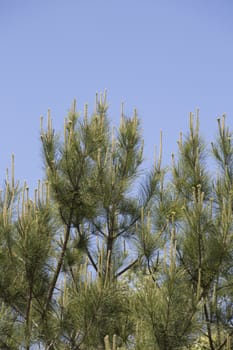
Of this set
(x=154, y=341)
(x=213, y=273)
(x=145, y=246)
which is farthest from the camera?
(x=145, y=246)

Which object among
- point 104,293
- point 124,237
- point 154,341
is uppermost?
point 124,237

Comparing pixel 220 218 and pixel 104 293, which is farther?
pixel 220 218

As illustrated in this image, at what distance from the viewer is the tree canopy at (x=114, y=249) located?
4.42 metres

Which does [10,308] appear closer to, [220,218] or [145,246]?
[145,246]

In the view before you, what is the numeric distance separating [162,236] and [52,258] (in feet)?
3.29

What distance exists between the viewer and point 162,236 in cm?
566

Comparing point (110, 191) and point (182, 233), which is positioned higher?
point (110, 191)

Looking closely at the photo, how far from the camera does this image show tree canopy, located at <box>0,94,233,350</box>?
4418 millimetres

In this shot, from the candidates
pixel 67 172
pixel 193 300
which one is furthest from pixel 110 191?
pixel 193 300

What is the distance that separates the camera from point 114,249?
19.3 feet

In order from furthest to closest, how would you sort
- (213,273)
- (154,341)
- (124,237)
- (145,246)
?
(124,237) → (145,246) → (213,273) → (154,341)

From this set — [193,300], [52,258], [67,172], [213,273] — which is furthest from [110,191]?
[193,300]

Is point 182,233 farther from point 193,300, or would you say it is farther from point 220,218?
point 193,300

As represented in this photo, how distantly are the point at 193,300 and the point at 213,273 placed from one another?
23.1 inches
